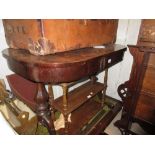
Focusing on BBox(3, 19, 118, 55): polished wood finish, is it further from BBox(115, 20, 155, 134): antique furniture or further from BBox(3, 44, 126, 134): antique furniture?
BBox(115, 20, 155, 134): antique furniture

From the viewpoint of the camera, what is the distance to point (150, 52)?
101 cm

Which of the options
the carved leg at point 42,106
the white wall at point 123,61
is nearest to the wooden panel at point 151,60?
the white wall at point 123,61

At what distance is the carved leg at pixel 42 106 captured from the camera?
1074 millimetres

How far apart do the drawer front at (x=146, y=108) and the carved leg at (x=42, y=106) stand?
2.81 ft

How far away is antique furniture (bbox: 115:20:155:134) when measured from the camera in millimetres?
1048

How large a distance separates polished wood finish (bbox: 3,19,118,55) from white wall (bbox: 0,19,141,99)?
0.38 m

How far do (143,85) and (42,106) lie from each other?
35.8 inches

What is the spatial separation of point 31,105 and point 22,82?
0.32 meters

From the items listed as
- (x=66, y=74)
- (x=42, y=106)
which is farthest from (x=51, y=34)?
(x=42, y=106)

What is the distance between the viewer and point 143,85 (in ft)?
3.85

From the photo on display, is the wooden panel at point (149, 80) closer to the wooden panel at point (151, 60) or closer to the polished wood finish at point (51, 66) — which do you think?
the wooden panel at point (151, 60)

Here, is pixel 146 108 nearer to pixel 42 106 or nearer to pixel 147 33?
pixel 147 33

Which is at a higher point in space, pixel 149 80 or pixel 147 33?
pixel 147 33

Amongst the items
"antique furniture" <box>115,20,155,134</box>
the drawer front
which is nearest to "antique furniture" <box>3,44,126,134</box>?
Result: "antique furniture" <box>115,20,155,134</box>
